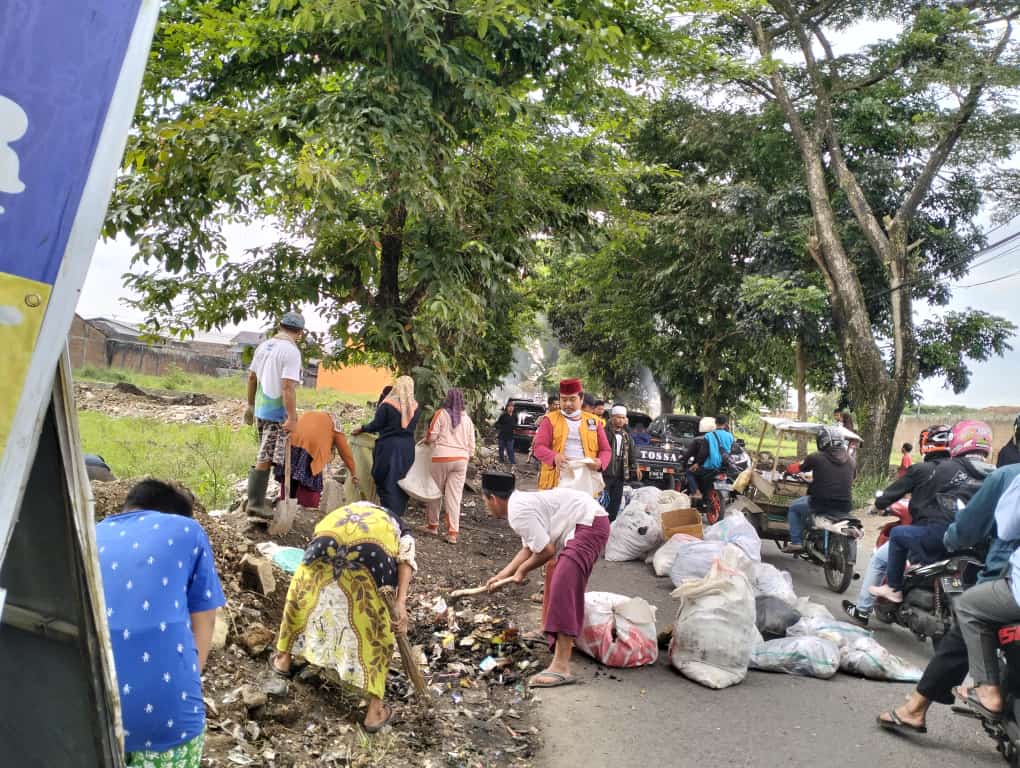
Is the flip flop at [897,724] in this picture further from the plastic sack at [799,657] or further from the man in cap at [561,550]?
the man in cap at [561,550]

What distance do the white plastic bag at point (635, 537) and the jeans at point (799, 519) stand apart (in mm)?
1541

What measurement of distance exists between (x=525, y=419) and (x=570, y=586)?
1871 centimetres

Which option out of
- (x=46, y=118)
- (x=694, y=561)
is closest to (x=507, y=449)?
(x=694, y=561)

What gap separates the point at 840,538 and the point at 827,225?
12572mm

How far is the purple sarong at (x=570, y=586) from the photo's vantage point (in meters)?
5.64

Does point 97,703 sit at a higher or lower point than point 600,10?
lower

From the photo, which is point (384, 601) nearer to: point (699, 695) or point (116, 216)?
point (699, 695)

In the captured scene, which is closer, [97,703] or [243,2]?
[97,703]

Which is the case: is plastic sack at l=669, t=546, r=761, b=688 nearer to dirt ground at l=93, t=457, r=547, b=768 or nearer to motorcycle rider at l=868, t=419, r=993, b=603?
dirt ground at l=93, t=457, r=547, b=768

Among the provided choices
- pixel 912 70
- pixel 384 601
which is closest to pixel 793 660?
pixel 384 601

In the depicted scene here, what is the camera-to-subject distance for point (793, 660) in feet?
20.4

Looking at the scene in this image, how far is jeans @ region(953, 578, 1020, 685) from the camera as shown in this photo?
14.4 ft

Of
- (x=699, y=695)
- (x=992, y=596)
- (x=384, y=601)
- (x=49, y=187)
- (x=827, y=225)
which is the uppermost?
(x=827, y=225)

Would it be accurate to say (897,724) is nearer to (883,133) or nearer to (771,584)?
(771,584)
